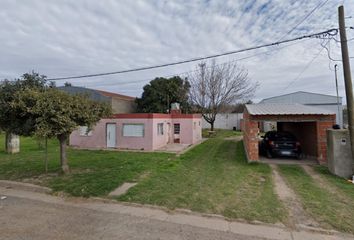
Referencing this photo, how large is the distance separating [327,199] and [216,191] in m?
2.96

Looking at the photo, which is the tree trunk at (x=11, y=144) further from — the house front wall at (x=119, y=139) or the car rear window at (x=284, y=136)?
the car rear window at (x=284, y=136)

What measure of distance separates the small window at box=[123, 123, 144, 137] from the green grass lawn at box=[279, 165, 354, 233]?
10.4 meters

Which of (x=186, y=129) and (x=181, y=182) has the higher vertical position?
(x=186, y=129)

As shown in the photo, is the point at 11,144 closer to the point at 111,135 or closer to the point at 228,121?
the point at 111,135

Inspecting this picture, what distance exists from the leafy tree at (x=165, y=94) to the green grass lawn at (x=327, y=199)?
24.4 m

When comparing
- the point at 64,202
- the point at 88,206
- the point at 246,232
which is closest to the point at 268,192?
the point at 246,232

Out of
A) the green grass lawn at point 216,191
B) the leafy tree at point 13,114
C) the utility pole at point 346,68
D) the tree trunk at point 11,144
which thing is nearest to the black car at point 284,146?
the green grass lawn at point 216,191

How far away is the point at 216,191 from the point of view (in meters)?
7.06

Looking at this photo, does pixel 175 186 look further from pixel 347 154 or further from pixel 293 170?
pixel 347 154

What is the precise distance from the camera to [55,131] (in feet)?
26.8

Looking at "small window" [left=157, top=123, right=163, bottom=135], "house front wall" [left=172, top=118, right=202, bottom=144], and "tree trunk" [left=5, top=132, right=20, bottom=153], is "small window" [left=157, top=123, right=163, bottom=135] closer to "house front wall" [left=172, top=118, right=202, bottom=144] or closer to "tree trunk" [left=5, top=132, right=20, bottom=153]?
"house front wall" [left=172, top=118, right=202, bottom=144]

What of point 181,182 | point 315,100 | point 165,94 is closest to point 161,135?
point 181,182

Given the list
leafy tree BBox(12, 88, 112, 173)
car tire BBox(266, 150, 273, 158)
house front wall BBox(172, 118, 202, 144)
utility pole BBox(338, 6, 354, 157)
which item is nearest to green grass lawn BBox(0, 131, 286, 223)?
leafy tree BBox(12, 88, 112, 173)

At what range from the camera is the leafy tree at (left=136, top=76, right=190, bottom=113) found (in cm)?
3312
